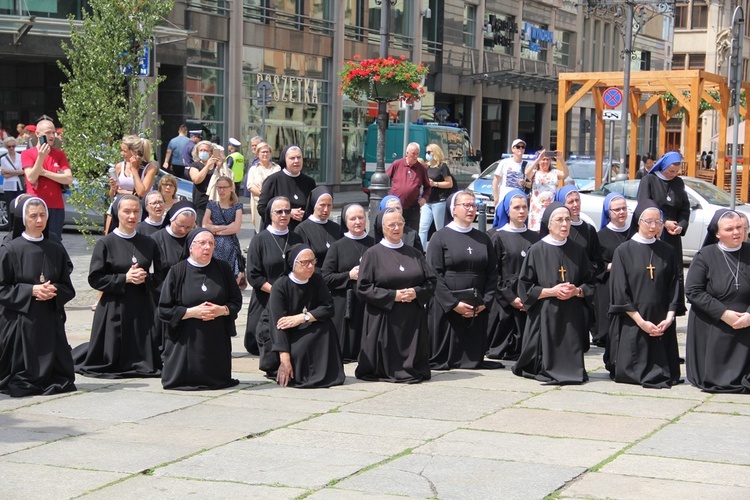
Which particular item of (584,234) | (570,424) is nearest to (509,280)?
(584,234)

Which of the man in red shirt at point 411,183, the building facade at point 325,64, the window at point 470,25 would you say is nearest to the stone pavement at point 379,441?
the man in red shirt at point 411,183

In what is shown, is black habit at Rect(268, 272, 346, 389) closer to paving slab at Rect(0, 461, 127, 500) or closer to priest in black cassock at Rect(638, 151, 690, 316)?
paving slab at Rect(0, 461, 127, 500)

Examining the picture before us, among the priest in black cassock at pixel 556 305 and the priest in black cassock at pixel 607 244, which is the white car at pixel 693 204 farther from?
the priest in black cassock at pixel 556 305

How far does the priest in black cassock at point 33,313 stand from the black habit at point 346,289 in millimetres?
2454

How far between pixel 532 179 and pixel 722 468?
9885 millimetres

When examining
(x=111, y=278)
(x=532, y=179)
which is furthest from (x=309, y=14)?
(x=111, y=278)

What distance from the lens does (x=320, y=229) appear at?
11883 millimetres

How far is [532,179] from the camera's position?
55.8ft

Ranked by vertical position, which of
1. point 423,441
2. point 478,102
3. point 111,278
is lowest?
point 423,441

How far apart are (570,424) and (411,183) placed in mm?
8600

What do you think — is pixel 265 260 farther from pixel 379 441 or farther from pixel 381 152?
pixel 381 152

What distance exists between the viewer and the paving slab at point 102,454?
7.28m

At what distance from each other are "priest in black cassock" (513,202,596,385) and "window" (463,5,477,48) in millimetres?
38687

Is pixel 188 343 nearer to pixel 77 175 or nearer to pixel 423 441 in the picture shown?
pixel 423 441
